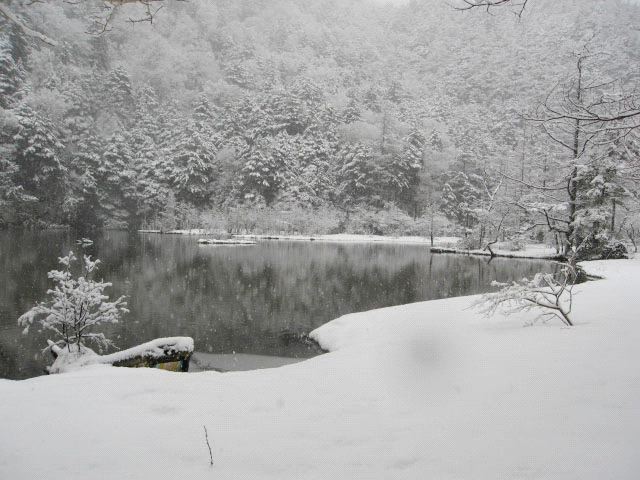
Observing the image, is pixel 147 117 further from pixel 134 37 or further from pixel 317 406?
pixel 317 406

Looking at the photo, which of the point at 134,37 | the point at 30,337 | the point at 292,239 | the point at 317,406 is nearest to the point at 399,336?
the point at 317,406

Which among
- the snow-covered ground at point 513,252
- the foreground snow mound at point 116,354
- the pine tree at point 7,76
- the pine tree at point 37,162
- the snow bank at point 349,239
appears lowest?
the snow bank at point 349,239

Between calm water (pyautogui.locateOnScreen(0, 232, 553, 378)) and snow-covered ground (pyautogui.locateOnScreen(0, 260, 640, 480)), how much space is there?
3663 millimetres

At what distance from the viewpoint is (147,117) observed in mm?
57938

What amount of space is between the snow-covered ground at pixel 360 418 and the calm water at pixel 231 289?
3663 mm

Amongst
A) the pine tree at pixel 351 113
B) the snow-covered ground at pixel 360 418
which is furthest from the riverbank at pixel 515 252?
the pine tree at pixel 351 113

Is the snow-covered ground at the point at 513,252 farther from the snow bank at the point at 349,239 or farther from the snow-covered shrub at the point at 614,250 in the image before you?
the snow bank at the point at 349,239

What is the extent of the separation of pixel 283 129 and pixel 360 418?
56499 mm

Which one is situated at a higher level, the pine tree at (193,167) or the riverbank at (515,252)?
the pine tree at (193,167)

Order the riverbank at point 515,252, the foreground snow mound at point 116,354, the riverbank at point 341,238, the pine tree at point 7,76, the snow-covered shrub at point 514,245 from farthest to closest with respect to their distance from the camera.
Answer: the riverbank at point 341,238 → the pine tree at point 7,76 → the snow-covered shrub at point 514,245 → the riverbank at point 515,252 → the foreground snow mound at point 116,354

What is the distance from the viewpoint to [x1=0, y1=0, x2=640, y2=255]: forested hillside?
128 feet

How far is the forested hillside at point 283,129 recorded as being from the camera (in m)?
39.0

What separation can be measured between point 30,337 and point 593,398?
9.87 meters

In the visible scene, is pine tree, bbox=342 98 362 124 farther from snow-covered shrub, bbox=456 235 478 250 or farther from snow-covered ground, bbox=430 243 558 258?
snow-covered ground, bbox=430 243 558 258
